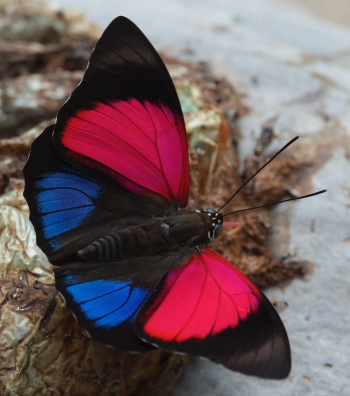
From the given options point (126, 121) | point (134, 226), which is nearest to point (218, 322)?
point (134, 226)

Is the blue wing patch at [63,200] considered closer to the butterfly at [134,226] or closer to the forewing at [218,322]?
the butterfly at [134,226]

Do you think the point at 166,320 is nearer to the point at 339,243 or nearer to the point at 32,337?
the point at 32,337

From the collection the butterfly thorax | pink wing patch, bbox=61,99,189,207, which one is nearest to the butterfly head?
the butterfly thorax

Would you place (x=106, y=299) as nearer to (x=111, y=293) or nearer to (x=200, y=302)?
(x=111, y=293)

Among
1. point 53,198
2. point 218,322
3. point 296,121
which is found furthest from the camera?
point 296,121

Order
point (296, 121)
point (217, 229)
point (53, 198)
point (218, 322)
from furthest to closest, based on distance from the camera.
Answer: point (296, 121) → point (217, 229) → point (53, 198) → point (218, 322)

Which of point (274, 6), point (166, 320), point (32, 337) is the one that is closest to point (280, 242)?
point (166, 320)

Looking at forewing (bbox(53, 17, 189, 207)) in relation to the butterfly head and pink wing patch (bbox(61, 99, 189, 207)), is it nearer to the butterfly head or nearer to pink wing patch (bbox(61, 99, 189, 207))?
pink wing patch (bbox(61, 99, 189, 207))
